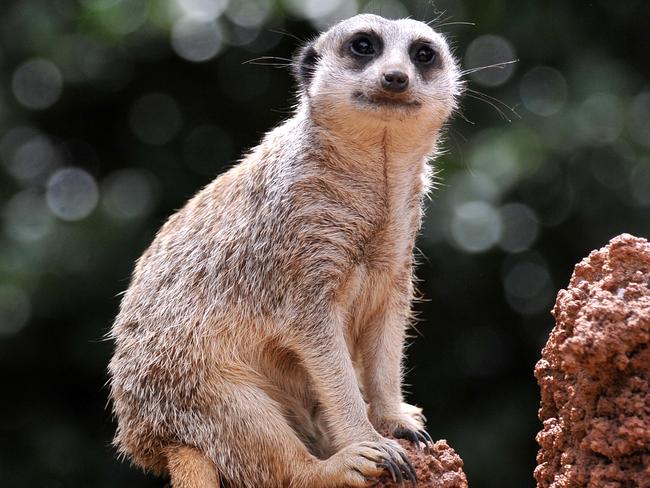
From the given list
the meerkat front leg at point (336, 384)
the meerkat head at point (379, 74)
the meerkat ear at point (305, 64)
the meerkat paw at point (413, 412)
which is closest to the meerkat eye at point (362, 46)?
the meerkat head at point (379, 74)

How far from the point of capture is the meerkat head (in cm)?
422

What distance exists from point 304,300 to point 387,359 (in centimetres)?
51

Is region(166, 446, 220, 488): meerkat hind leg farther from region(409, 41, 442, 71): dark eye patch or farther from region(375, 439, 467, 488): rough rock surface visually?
region(409, 41, 442, 71): dark eye patch

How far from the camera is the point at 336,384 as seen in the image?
4051 mm

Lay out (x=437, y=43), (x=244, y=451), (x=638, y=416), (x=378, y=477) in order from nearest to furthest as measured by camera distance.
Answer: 1. (x=638, y=416)
2. (x=378, y=477)
3. (x=244, y=451)
4. (x=437, y=43)

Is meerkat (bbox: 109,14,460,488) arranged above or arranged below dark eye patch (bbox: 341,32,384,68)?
below

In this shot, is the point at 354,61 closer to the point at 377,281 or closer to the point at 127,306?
the point at 377,281

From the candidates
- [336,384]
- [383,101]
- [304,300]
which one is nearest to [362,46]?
[383,101]

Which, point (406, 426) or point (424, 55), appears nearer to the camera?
point (406, 426)

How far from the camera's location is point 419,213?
444 cm

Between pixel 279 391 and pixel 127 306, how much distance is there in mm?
811

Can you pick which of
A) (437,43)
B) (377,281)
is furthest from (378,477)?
(437,43)

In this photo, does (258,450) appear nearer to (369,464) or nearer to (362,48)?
(369,464)

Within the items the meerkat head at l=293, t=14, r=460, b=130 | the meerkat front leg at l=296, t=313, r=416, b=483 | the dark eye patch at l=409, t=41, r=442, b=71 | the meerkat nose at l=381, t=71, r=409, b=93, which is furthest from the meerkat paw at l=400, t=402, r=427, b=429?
the dark eye patch at l=409, t=41, r=442, b=71
